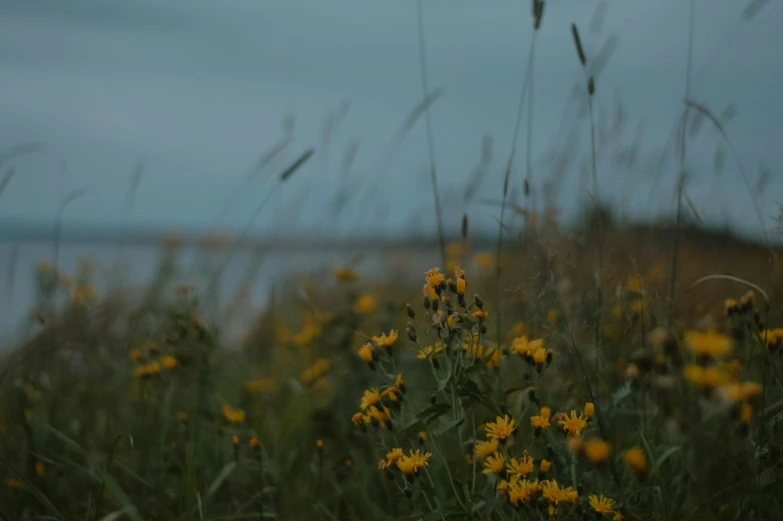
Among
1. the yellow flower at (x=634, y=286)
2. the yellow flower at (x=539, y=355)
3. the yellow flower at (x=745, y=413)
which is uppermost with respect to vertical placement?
the yellow flower at (x=634, y=286)

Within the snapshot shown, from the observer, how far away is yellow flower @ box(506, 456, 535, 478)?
1.17 meters

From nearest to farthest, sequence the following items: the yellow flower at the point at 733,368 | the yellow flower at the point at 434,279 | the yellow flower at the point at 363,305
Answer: the yellow flower at the point at 434,279
the yellow flower at the point at 733,368
the yellow flower at the point at 363,305

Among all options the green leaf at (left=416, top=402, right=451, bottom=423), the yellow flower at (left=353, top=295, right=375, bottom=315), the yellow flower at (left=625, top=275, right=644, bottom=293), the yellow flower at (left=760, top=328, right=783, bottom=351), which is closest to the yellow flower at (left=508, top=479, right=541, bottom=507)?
the green leaf at (left=416, top=402, right=451, bottom=423)

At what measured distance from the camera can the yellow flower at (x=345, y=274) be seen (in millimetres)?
2490

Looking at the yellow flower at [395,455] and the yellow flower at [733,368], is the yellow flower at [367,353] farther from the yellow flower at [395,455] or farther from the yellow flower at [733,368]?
the yellow flower at [733,368]

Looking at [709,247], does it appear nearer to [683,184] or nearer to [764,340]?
[683,184]

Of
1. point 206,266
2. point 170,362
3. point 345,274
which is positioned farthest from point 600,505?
point 206,266

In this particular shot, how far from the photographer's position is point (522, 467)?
3.86ft

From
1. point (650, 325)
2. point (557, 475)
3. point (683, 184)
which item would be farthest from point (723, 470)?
point (683, 184)

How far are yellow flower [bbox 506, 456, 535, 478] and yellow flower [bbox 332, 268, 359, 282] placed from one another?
1.36 m

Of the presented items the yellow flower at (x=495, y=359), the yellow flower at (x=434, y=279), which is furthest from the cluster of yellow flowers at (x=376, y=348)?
the yellow flower at (x=495, y=359)

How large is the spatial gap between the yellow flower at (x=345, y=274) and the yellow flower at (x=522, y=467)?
1364mm

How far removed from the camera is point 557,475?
4.14ft

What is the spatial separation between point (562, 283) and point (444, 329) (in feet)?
3.77
